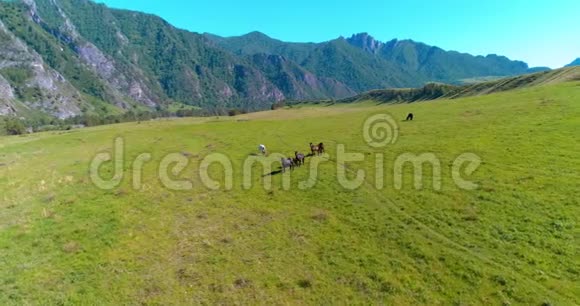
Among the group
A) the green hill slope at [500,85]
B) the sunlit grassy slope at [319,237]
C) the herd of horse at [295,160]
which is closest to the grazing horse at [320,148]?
the herd of horse at [295,160]

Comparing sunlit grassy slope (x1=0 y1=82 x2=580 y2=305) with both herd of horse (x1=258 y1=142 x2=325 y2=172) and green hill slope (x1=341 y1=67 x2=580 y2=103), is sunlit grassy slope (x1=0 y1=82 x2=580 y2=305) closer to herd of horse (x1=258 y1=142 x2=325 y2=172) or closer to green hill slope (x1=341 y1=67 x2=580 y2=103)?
herd of horse (x1=258 y1=142 x2=325 y2=172)

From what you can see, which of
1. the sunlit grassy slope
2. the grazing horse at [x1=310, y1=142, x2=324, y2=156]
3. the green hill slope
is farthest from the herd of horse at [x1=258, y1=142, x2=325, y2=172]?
the green hill slope

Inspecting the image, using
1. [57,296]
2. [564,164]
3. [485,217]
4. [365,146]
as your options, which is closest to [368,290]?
[485,217]

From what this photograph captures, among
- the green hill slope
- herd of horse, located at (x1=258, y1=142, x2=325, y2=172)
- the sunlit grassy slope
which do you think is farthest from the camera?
the green hill slope

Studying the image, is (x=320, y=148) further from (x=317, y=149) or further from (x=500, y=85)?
(x=500, y=85)

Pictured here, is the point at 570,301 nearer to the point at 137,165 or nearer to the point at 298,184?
the point at 298,184

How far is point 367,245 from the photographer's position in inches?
814

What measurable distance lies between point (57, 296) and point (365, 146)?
35141 millimetres

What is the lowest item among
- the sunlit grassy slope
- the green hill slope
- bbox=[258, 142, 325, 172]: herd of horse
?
the sunlit grassy slope

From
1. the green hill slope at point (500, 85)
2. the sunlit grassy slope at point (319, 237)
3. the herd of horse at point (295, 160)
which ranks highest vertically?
the green hill slope at point (500, 85)

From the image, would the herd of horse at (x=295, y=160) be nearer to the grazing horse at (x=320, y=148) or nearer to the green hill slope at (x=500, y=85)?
the grazing horse at (x=320, y=148)

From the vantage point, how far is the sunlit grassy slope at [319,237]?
1706 centimetres

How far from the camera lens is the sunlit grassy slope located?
17.1m

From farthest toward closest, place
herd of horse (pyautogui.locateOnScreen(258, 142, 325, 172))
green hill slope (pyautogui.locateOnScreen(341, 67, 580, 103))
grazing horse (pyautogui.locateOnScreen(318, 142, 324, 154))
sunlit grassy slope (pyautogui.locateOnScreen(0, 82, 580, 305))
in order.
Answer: green hill slope (pyautogui.locateOnScreen(341, 67, 580, 103)) < grazing horse (pyautogui.locateOnScreen(318, 142, 324, 154)) < herd of horse (pyautogui.locateOnScreen(258, 142, 325, 172)) < sunlit grassy slope (pyautogui.locateOnScreen(0, 82, 580, 305))
